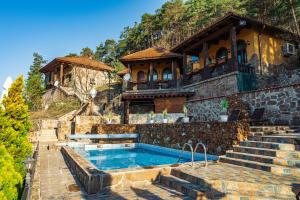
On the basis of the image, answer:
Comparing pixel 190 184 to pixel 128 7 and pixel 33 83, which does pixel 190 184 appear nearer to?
pixel 128 7

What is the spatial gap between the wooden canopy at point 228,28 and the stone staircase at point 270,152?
8542 millimetres

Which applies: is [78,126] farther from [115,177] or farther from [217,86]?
[115,177]

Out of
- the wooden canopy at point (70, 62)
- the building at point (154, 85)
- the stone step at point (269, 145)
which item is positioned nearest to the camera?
the stone step at point (269, 145)

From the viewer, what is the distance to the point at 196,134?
9688 mm

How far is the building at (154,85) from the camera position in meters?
18.0

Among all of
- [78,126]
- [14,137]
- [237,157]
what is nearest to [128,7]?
[78,126]

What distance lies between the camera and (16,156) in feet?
23.5

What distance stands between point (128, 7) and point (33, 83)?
1972 centimetres

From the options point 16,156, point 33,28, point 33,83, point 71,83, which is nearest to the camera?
point 16,156

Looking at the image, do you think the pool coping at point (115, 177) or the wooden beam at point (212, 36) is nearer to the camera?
the pool coping at point (115, 177)

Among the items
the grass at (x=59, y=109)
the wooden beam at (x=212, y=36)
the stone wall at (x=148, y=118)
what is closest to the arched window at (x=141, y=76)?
the stone wall at (x=148, y=118)

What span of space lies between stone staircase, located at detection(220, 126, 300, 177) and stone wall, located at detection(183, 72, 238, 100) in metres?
6.63

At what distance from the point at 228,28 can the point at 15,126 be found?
13.3 meters

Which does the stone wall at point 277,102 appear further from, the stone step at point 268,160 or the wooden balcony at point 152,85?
the wooden balcony at point 152,85
